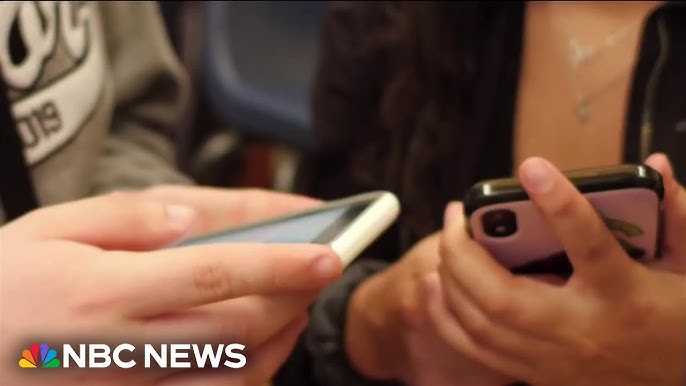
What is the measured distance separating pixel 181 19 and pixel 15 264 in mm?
426

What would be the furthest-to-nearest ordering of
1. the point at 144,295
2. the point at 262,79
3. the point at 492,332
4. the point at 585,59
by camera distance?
the point at 262,79, the point at 585,59, the point at 492,332, the point at 144,295

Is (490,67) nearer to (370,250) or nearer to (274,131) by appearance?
(370,250)

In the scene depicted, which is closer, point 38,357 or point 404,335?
point 38,357

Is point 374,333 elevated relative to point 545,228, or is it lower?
lower

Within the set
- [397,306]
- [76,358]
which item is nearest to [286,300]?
[76,358]

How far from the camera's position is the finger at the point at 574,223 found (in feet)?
1.13

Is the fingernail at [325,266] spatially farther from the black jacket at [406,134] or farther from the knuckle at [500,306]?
the black jacket at [406,134]

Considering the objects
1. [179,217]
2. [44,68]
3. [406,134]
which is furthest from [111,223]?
[406,134]

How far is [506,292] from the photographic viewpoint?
0.40 m

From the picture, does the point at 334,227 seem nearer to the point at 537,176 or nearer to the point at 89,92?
the point at 537,176

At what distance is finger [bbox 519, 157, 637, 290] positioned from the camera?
35 cm

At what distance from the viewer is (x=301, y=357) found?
59 cm

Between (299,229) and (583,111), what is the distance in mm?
315

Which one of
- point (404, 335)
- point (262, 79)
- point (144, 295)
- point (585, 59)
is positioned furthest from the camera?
point (262, 79)
